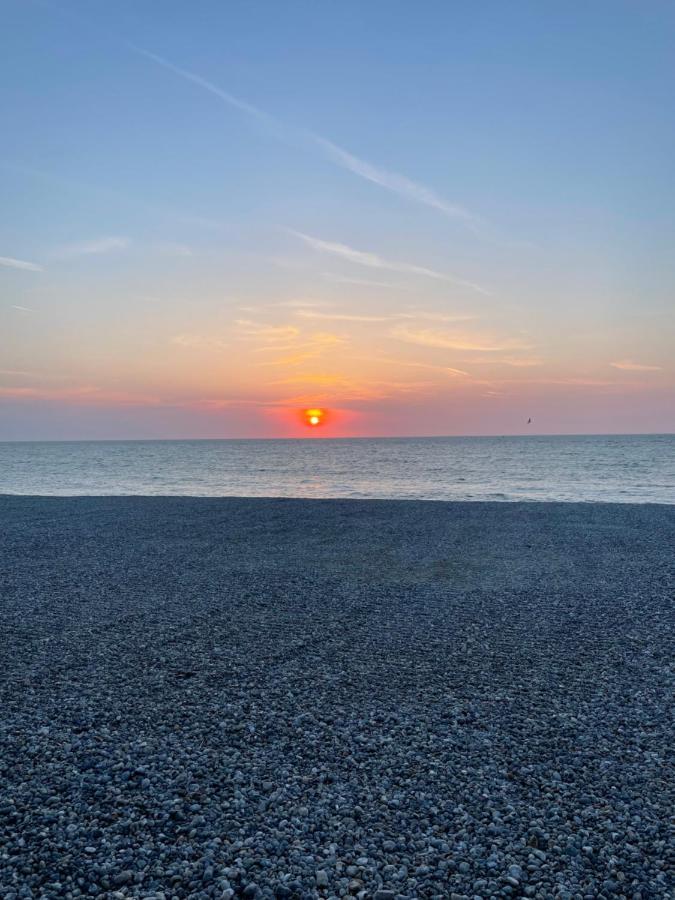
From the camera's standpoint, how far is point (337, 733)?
5.59m

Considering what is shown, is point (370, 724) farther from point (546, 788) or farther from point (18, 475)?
point (18, 475)

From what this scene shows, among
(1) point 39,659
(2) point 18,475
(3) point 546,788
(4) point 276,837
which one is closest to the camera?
(4) point 276,837

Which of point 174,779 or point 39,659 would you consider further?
point 39,659

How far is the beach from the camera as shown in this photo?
3812 millimetres

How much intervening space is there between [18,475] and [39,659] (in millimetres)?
46154

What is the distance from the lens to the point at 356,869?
3768mm

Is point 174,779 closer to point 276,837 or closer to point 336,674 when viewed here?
point 276,837

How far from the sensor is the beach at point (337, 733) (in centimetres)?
381

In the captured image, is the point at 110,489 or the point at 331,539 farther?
the point at 110,489

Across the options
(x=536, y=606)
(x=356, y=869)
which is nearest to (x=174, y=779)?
(x=356, y=869)

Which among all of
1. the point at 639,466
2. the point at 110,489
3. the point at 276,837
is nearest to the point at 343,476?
the point at 110,489

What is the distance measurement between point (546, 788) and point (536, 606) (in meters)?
5.73

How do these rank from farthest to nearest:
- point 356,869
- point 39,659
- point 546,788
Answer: point 39,659, point 546,788, point 356,869

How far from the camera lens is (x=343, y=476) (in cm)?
4841
